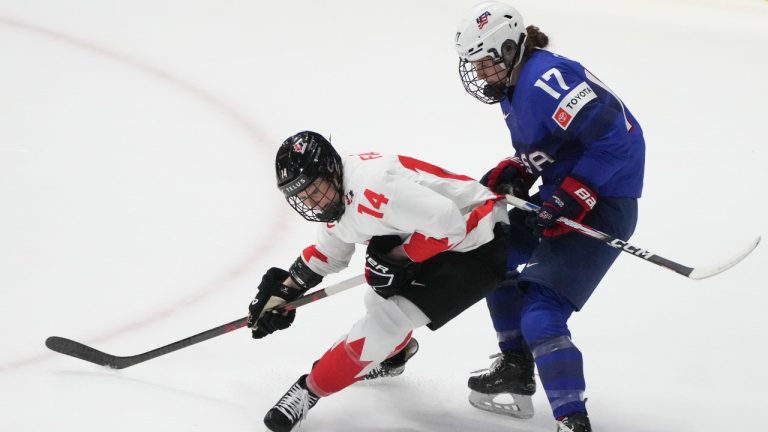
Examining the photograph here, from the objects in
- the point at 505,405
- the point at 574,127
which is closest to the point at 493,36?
the point at 574,127

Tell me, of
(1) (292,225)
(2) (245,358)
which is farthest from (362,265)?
(2) (245,358)

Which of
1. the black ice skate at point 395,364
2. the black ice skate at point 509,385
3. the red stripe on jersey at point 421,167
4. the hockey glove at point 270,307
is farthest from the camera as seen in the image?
the black ice skate at point 395,364

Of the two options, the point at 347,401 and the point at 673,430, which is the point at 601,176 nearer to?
the point at 673,430

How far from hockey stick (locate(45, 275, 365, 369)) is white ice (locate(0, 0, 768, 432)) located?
0.04 m

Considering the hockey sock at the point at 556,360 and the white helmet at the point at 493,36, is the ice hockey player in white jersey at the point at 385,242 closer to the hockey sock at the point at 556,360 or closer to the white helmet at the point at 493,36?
the hockey sock at the point at 556,360

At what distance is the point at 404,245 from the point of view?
284cm

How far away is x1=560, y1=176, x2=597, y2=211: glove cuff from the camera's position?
2.92m

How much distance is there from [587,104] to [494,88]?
1.09 feet

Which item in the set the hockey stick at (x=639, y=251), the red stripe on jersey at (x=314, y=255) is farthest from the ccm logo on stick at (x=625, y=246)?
the red stripe on jersey at (x=314, y=255)

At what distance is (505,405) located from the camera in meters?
3.25

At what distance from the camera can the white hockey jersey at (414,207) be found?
2734 mm

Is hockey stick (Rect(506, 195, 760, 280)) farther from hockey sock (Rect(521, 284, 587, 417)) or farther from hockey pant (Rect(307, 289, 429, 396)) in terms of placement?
hockey pant (Rect(307, 289, 429, 396))

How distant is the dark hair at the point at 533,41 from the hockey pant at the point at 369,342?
88 cm

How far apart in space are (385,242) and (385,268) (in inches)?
3.8
